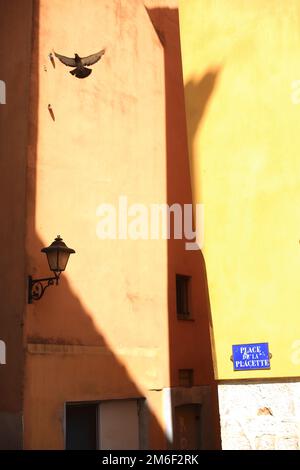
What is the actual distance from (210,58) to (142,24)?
3043mm

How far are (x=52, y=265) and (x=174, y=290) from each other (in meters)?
3.17

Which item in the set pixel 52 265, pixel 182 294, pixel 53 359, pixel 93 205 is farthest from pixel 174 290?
pixel 52 265

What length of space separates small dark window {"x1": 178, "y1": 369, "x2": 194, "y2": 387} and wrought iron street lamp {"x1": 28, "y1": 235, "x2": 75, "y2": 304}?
326cm

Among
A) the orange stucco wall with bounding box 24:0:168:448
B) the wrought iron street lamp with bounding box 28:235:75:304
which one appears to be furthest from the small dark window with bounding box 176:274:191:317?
the wrought iron street lamp with bounding box 28:235:75:304

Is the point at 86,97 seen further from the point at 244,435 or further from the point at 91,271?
the point at 244,435

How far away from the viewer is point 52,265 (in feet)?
28.3

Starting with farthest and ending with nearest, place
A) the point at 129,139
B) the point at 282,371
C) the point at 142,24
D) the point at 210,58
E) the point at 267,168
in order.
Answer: the point at 142,24
the point at 129,139
the point at 210,58
the point at 267,168
the point at 282,371

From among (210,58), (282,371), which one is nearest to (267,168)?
(210,58)

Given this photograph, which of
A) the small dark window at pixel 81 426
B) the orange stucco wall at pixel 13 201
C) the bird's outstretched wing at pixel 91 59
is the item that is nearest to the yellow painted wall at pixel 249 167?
Answer: the bird's outstretched wing at pixel 91 59

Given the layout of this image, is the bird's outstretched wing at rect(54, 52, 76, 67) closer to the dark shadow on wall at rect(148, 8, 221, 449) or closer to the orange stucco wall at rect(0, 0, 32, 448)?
the orange stucco wall at rect(0, 0, 32, 448)

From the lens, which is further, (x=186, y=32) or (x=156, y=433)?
(x=156, y=433)

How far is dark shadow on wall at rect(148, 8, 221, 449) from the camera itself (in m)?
11.0

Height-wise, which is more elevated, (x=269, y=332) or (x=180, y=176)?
(x=180, y=176)

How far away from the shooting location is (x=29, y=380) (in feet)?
28.3
